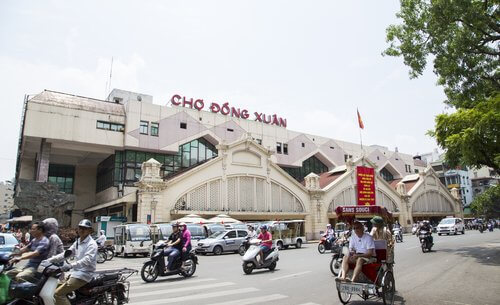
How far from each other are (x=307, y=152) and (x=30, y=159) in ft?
111

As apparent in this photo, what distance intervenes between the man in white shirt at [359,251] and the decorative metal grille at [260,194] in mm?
27611

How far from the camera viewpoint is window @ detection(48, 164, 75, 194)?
1589 inches

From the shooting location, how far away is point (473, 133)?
13320 millimetres

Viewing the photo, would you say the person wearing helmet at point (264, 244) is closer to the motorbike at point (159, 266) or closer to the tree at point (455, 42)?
the motorbike at point (159, 266)

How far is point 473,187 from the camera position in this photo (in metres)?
79.2

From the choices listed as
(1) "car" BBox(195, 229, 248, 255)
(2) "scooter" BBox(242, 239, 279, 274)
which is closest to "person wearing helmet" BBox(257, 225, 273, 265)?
(2) "scooter" BBox(242, 239, 279, 274)

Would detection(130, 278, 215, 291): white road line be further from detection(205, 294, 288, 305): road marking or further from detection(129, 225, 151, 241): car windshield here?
detection(129, 225, 151, 241): car windshield

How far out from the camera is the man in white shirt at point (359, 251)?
22.5ft

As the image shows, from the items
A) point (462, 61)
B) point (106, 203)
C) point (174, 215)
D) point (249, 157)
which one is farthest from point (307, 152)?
point (462, 61)

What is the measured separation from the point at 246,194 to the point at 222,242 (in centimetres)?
1189

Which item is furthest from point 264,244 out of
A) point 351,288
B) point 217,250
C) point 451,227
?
point 451,227

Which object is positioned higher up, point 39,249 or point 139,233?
point 39,249

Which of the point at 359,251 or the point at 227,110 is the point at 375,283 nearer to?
the point at 359,251

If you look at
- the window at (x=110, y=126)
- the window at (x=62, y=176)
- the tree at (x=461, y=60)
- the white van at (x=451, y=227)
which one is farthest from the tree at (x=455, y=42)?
the window at (x=62, y=176)
